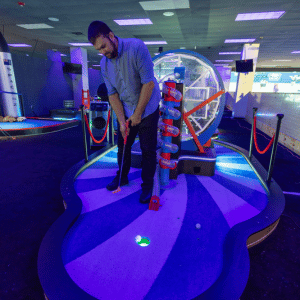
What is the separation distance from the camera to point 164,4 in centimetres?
566

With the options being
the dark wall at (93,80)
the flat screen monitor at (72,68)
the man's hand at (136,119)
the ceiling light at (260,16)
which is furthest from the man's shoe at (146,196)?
the dark wall at (93,80)

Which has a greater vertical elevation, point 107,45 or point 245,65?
point 245,65

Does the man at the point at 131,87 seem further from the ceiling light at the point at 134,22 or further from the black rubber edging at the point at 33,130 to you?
the ceiling light at the point at 134,22

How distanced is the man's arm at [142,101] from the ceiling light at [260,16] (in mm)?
6411

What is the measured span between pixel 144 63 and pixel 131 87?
0.27 meters

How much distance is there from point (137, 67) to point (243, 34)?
8.72m

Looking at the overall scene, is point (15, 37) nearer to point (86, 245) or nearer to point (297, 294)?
point (86, 245)

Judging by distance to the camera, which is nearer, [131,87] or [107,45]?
[107,45]

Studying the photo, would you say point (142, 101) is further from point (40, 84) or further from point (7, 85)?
point (40, 84)

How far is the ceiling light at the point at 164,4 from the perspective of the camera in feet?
18.0

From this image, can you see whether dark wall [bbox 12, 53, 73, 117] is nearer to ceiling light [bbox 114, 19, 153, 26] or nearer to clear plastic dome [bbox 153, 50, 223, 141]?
ceiling light [bbox 114, 19, 153, 26]

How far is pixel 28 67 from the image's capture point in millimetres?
9852

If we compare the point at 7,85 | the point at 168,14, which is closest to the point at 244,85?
the point at 168,14

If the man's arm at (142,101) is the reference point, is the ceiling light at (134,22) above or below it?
above
